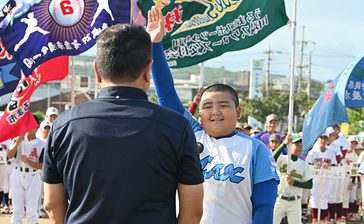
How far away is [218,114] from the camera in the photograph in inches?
165

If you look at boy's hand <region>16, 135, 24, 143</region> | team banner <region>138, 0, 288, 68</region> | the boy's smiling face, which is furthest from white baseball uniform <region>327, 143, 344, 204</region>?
the boy's smiling face

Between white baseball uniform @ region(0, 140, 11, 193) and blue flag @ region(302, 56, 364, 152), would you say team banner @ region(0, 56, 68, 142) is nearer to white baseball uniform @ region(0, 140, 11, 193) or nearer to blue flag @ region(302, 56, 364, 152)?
blue flag @ region(302, 56, 364, 152)

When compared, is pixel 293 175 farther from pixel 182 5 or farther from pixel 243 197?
pixel 243 197

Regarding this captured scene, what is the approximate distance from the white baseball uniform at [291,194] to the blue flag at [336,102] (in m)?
1.32

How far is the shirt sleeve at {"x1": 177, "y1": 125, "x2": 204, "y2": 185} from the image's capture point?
283cm

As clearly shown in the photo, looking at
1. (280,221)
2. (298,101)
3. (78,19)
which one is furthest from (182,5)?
(298,101)

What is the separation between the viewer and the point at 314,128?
9297mm

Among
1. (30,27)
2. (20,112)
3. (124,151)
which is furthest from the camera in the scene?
(20,112)

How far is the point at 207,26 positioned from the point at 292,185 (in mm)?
3672

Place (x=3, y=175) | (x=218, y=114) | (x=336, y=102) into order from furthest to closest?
(x=3, y=175) → (x=336, y=102) → (x=218, y=114)

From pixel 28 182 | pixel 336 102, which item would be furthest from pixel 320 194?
pixel 28 182

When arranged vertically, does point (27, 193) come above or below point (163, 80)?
below

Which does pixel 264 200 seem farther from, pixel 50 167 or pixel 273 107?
pixel 273 107

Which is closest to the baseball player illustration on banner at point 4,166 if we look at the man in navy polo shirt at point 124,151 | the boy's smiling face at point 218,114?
the boy's smiling face at point 218,114
